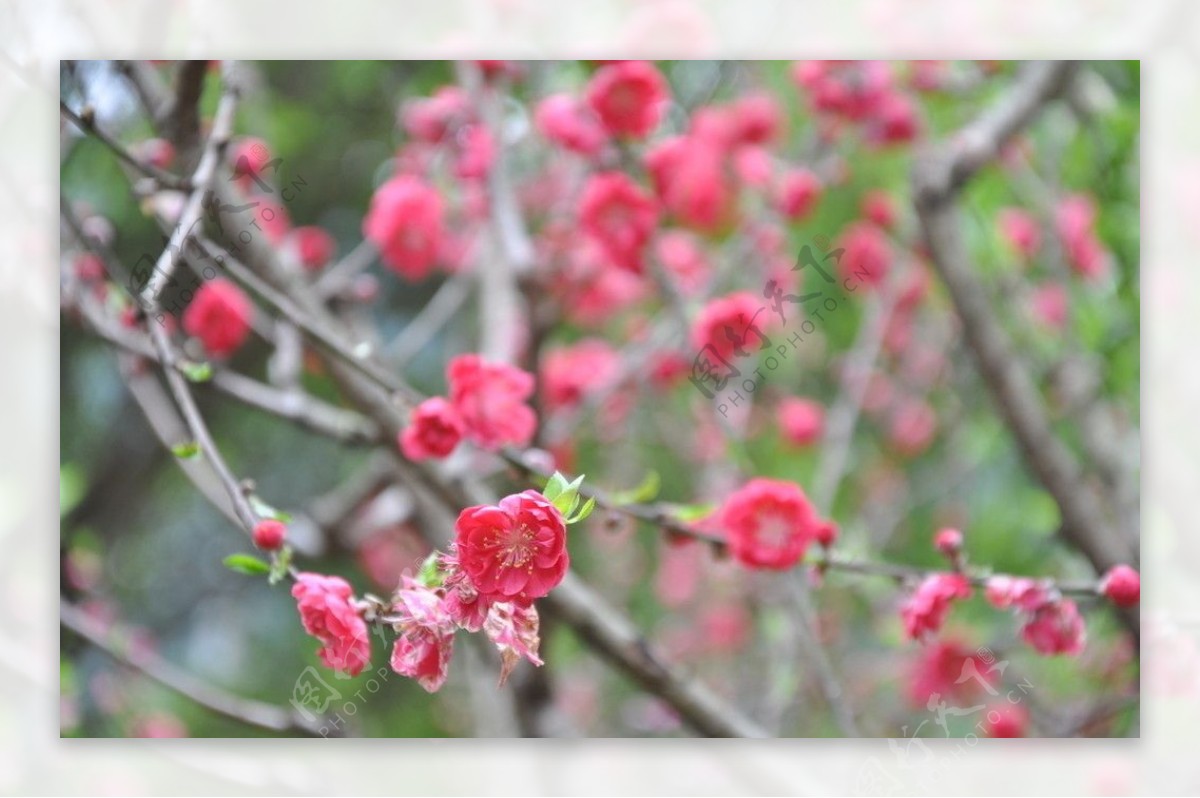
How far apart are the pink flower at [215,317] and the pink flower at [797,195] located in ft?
2.39

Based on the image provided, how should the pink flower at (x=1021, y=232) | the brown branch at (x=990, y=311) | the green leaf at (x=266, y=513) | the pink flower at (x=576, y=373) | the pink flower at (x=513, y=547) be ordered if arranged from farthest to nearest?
the pink flower at (x=1021, y=232), the pink flower at (x=576, y=373), the brown branch at (x=990, y=311), the green leaf at (x=266, y=513), the pink flower at (x=513, y=547)

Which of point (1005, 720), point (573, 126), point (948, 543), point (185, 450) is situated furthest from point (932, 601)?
point (573, 126)

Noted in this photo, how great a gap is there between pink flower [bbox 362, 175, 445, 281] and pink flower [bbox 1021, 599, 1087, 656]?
817mm

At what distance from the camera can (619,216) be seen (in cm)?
120

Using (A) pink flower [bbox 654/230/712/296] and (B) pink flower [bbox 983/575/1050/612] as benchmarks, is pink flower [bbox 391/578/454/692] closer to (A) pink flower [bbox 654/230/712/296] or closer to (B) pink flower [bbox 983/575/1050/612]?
(B) pink flower [bbox 983/575/1050/612]

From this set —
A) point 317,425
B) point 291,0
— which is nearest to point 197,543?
point 317,425

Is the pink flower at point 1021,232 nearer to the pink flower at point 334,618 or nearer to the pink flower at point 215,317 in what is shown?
the pink flower at point 215,317

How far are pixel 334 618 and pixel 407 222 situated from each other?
74 centimetres

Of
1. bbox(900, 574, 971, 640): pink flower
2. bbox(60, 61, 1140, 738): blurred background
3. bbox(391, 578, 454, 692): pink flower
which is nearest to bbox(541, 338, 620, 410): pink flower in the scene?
bbox(60, 61, 1140, 738): blurred background

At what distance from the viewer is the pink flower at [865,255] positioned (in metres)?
1.72

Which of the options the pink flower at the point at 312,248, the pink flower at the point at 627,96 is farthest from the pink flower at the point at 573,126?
the pink flower at the point at 312,248

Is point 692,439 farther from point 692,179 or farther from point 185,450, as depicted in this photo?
point 185,450

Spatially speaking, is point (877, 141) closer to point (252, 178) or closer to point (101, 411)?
point (252, 178)

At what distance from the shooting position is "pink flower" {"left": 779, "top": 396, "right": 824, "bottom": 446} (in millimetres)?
1735
